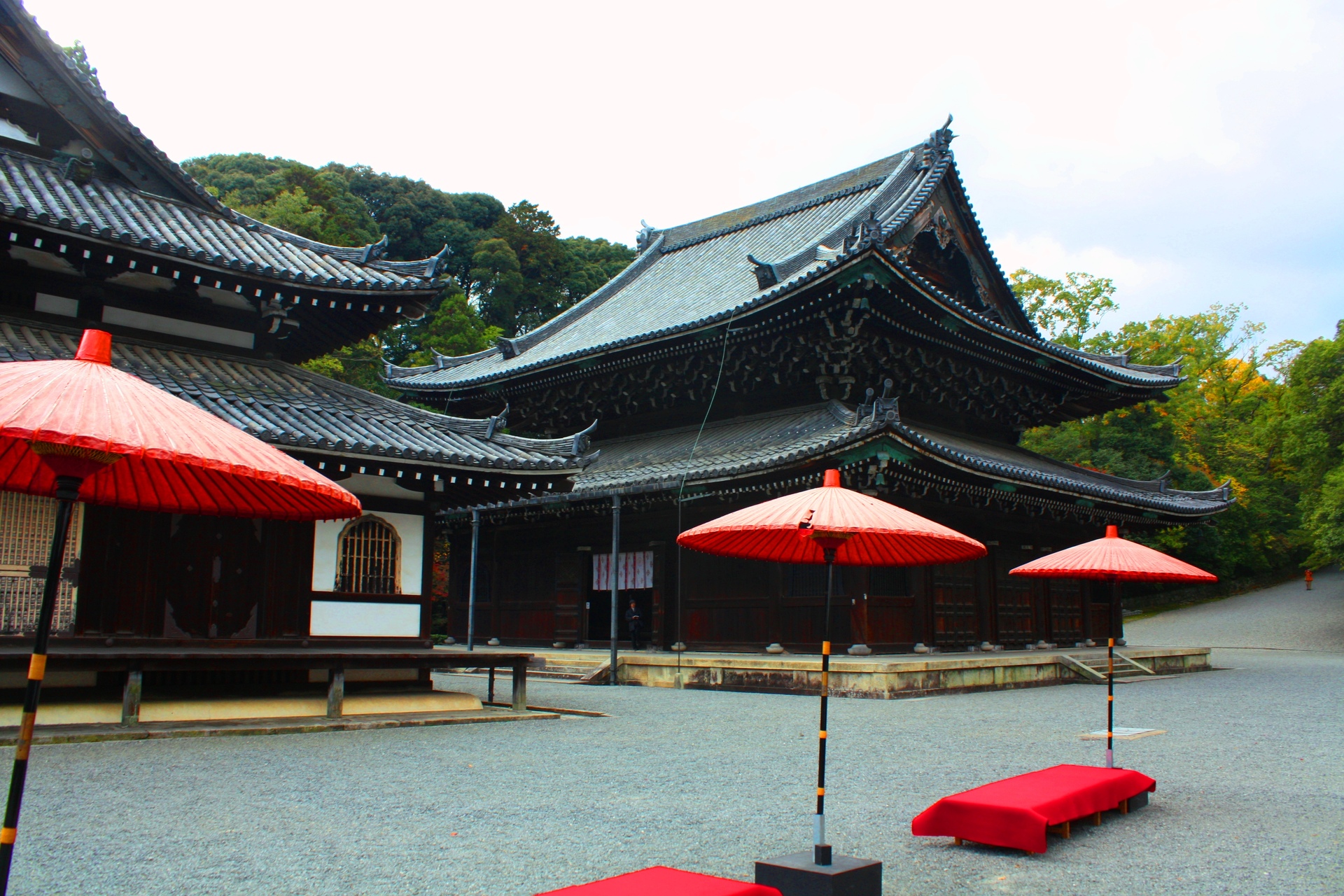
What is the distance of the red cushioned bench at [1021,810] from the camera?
511 cm

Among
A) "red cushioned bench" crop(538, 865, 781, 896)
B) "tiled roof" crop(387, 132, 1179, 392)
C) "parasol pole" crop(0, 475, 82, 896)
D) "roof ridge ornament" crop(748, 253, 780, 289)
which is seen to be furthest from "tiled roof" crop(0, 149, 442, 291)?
"red cushioned bench" crop(538, 865, 781, 896)

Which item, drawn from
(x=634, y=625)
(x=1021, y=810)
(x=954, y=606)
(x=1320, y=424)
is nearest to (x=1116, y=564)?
(x=1021, y=810)

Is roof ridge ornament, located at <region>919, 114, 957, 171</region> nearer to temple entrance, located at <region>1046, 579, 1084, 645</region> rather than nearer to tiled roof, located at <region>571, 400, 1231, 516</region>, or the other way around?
tiled roof, located at <region>571, 400, 1231, 516</region>

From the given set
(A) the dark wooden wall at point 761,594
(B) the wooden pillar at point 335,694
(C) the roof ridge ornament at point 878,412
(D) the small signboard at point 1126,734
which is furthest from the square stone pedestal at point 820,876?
(A) the dark wooden wall at point 761,594

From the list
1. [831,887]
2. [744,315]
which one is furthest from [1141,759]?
[744,315]

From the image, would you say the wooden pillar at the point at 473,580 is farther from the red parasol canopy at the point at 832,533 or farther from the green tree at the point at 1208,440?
the green tree at the point at 1208,440

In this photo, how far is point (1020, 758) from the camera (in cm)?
842

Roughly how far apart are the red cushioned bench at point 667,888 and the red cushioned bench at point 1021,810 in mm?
1862

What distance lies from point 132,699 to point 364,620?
8.62 ft

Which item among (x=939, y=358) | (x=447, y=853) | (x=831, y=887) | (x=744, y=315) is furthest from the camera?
(x=939, y=358)

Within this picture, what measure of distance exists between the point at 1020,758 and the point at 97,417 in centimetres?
766

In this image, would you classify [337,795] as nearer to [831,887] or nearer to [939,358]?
[831,887]

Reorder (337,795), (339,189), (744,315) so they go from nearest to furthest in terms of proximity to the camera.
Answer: (337,795) → (744,315) → (339,189)

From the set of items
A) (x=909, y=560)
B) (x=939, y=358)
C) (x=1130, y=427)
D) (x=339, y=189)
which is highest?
(x=339, y=189)
